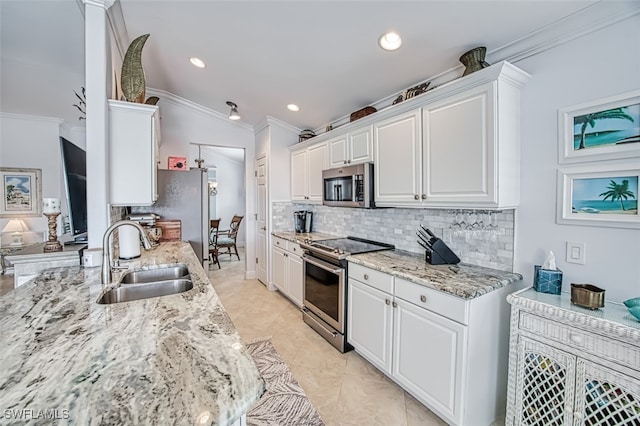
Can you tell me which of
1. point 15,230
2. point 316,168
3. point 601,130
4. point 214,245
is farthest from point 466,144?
point 214,245

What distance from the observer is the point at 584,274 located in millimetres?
1600

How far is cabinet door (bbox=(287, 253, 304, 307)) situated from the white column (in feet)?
6.75

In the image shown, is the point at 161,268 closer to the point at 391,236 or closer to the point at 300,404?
the point at 300,404

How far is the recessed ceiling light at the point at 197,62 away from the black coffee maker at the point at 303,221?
88.1 inches

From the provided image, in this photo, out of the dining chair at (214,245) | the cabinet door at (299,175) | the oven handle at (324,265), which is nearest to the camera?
the oven handle at (324,265)

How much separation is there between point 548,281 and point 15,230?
206 inches

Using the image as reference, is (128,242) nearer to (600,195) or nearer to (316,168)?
(316,168)

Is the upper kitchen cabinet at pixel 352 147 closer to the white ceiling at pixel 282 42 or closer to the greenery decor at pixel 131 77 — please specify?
the white ceiling at pixel 282 42

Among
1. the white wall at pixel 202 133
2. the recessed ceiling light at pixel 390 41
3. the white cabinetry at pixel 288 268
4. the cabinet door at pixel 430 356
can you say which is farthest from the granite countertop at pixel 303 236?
the recessed ceiling light at pixel 390 41

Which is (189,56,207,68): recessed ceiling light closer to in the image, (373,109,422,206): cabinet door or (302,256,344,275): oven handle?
(373,109,422,206): cabinet door

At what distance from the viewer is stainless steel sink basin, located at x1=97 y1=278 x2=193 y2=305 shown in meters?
1.51

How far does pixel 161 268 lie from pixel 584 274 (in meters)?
2.72

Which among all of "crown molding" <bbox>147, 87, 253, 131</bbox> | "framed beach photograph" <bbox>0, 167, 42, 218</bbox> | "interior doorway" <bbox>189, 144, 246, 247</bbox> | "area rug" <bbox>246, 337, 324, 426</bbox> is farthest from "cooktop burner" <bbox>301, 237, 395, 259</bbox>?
"interior doorway" <bbox>189, 144, 246, 247</bbox>

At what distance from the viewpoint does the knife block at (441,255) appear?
2121 millimetres
